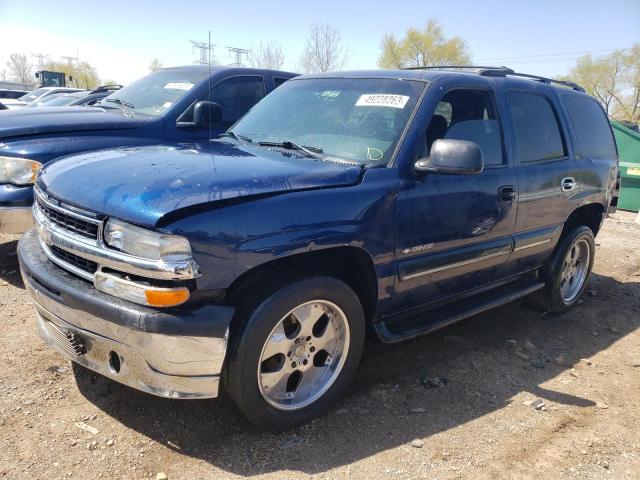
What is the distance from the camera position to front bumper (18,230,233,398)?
2412 millimetres

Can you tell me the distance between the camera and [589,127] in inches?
196

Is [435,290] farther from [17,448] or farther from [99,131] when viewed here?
[99,131]


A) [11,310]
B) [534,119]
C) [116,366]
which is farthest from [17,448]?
[534,119]

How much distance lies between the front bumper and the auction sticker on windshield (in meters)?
1.68

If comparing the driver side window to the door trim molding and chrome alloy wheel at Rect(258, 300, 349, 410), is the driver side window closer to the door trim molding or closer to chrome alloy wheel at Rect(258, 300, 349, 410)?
the door trim molding

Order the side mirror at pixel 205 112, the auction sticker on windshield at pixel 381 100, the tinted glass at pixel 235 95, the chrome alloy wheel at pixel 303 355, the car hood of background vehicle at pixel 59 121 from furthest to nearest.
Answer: the tinted glass at pixel 235 95 < the side mirror at pixel 205 112 < the car hood of background vehicle at pixel 59 121 < the auction sticker on windshield at pixel 381 100 < the chrome alloy wheel at pixel 303 355

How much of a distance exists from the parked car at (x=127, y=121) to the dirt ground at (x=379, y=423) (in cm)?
105

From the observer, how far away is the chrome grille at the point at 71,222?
2.62 meters

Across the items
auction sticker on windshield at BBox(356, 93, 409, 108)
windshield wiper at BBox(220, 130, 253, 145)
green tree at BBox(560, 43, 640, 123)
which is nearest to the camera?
auction sticker on windshield at BBox(356, 93, 409, 108)

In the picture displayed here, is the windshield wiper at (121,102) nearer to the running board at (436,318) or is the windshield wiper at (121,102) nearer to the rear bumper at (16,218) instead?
the rear bumper at (16,218)

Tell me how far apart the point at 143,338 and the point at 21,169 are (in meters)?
2.76

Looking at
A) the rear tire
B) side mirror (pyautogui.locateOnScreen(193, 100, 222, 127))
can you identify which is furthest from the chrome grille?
the rear tire

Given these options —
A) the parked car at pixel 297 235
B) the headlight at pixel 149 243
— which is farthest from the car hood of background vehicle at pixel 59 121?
the headlight at pixel 149 243

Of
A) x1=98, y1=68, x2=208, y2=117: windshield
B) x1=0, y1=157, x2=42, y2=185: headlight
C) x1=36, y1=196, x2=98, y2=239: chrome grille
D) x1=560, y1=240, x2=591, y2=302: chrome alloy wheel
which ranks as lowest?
x1=560, y1=240, x2=591, y2=302: chrome alloy wheel
